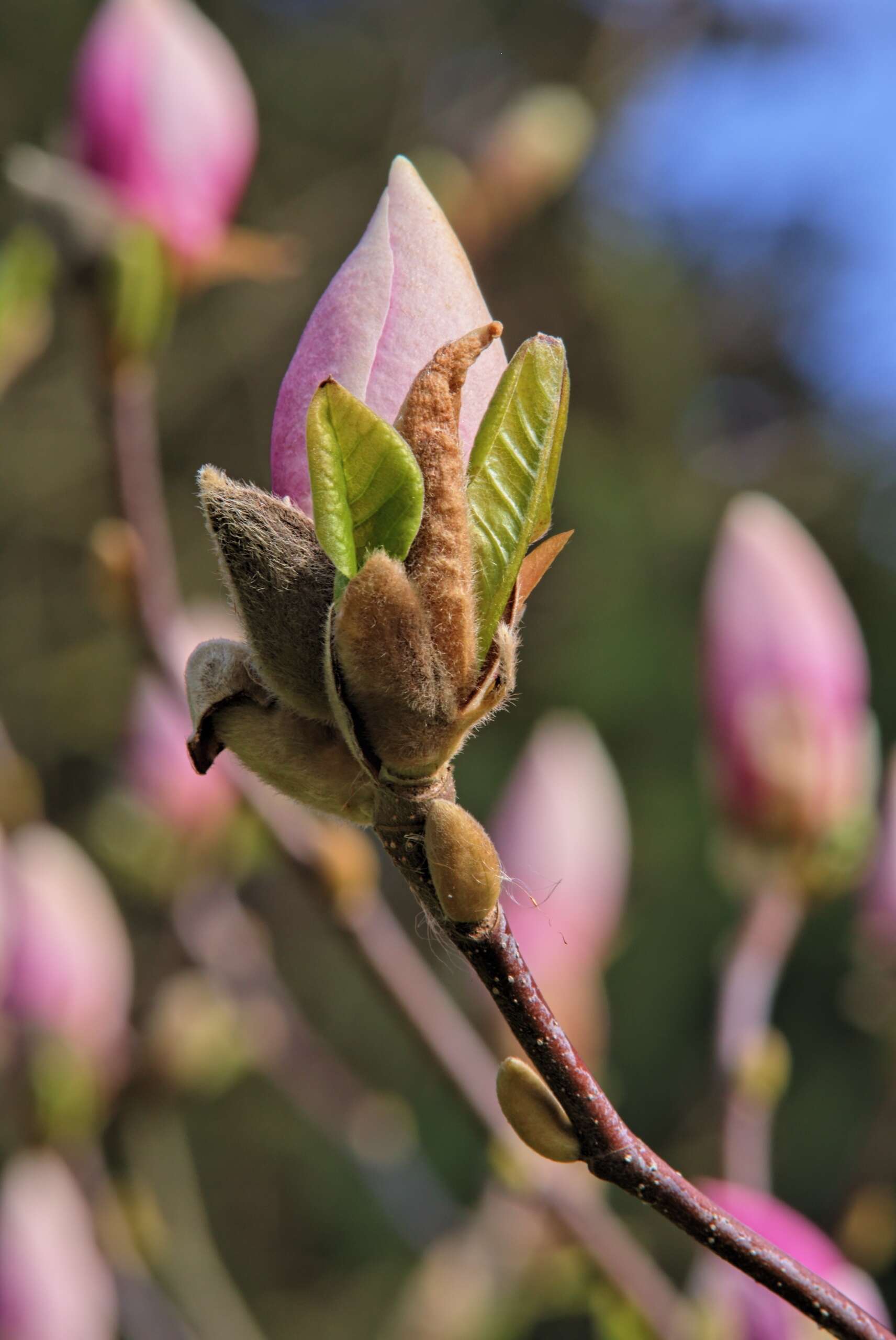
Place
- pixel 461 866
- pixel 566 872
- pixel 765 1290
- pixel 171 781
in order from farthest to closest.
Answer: pixel 171 781
pixel 566 872
pixel 765 1290
pixel 461 866

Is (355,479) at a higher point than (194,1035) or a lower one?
higher

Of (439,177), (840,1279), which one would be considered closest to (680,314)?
(439,177)

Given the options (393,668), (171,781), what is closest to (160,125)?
(171,781)

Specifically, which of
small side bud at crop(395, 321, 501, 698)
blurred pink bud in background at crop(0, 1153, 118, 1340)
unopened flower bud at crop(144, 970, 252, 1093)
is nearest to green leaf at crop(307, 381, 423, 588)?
small side bud at crop(395, 321, 501, 698)

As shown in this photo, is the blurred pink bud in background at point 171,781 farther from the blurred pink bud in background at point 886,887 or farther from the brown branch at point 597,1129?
the brown branch at point 597,1129

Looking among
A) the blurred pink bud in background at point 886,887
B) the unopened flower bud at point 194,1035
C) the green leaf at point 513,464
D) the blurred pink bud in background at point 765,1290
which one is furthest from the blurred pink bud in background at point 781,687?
the green leaf at point 513,464

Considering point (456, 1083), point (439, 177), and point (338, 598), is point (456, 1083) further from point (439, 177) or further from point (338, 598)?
point (439, 177)

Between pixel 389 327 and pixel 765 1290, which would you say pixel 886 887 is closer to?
pixel 765 1290
